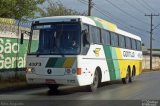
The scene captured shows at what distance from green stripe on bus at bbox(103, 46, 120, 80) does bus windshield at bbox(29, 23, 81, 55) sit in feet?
12.0

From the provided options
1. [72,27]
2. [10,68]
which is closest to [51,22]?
[72,27]

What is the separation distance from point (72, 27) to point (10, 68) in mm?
9072

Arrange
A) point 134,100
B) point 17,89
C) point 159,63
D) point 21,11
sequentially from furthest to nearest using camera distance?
1. point 159,63
2. point 21,11
3. point 17,89
4. point 134,100

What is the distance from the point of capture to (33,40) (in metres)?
18.3

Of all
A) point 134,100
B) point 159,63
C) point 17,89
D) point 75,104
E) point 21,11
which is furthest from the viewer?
point 159,63

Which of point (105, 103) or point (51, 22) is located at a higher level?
point (51, 22)

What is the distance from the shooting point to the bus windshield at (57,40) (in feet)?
60.4

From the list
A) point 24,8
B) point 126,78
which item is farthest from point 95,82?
point 24,8

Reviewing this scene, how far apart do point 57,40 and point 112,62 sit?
226 inches

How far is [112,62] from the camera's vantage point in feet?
77.4

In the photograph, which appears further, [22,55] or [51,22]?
[22,55]

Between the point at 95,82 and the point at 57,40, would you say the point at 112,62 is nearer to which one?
the point at 95,82

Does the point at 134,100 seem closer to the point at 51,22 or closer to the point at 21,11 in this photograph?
the point at 51,22

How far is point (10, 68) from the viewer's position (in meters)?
26.7
